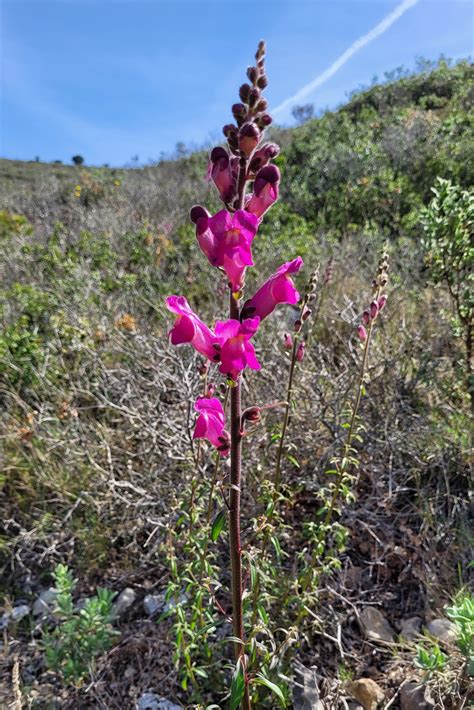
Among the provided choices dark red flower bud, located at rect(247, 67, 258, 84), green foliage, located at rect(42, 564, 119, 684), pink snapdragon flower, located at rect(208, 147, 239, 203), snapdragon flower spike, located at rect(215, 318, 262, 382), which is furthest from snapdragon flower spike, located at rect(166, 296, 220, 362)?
green foliage, located at rect(42, 564, 119, 684)

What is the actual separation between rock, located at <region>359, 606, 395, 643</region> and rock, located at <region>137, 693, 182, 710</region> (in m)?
0.94

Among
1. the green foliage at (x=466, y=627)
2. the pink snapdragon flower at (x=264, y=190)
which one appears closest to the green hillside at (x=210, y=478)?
the green foliage at (x=466, y=627)

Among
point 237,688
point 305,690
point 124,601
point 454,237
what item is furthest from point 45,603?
point 454,237

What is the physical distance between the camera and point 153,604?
2547mm

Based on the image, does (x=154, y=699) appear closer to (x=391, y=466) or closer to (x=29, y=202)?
(x=391, y=466)

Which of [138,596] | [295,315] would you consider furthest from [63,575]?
[295,315]

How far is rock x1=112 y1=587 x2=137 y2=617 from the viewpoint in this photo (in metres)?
2.61

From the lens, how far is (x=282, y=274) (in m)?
1.52

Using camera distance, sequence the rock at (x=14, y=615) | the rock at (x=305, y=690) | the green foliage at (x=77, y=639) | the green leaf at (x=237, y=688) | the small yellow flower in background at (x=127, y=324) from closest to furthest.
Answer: the green leaf at (x=237, y=688) → the rock at (x=305, y=690) → the green foliage at (x=77, y=639) → the rock at (x=14, y=615) → the small yellow flower in background at (x=127, y=324)

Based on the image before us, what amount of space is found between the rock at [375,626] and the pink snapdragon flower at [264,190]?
203 cm

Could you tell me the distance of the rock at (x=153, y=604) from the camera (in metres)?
2.53

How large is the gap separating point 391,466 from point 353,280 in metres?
2.88

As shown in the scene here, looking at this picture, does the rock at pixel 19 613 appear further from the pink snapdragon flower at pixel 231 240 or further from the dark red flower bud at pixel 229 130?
the dark red flower bud at pixel 229 130

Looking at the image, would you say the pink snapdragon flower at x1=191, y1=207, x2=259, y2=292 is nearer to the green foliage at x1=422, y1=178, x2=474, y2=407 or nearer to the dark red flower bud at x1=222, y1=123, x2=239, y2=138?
the dark red flower bud at x1=222, y1=123, x2=239, y2=138
